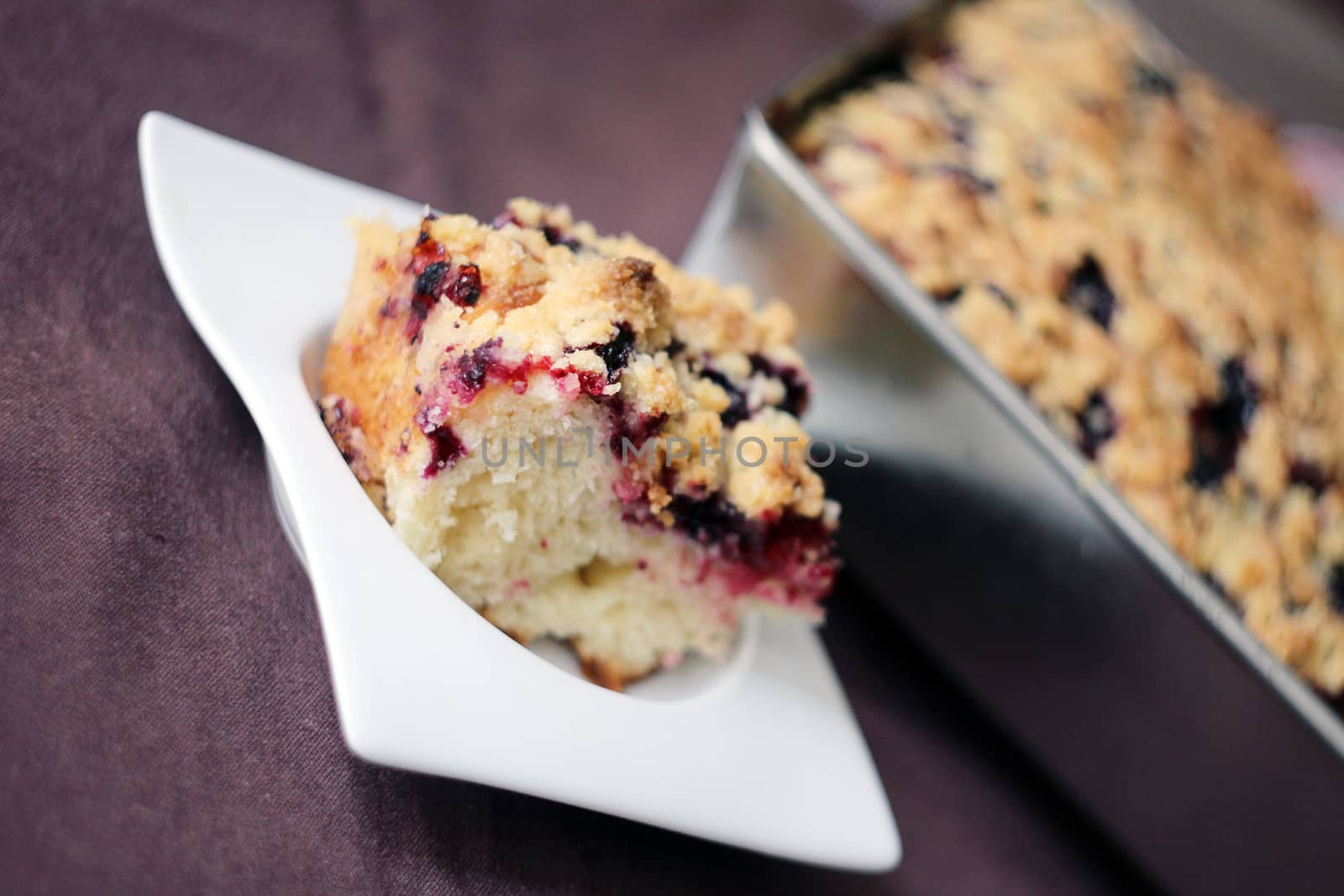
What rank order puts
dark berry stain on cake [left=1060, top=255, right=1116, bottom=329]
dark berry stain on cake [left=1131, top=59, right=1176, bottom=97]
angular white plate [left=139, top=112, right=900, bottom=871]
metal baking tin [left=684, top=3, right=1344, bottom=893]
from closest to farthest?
angular white plate [left=139, top=112, right=900, bottom=871], metal baking tin [left=684, top=3, right=1344, bottom=893], dark berry stain on cake [left=1060, top=255, right=1116, bottom=329], dark berry stain on cake [left=1131, top=59, right=1176, bottom=97]

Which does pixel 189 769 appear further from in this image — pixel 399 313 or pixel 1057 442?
pixel 1057 442

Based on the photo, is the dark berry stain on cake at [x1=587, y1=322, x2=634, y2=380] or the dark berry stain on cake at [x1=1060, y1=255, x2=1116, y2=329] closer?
the dark berry stain on cake at [x1=587, y1=322, x2=634, y2=380]

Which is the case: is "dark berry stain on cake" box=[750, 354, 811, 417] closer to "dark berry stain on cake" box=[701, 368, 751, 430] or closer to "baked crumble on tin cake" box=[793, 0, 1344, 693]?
"dark berry stain on cake" box=[701, 368, 751, 430]

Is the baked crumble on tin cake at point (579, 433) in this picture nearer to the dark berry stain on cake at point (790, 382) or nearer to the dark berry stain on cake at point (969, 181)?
the dark berry stain on cake at point (790, 382)

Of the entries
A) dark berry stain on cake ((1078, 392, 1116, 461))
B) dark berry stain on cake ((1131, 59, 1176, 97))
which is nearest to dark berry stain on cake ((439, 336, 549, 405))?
dark berry stain on cake ((1078, 392, 1116, 461))

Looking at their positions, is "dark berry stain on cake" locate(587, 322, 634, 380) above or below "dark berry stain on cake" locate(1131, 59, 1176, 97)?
below

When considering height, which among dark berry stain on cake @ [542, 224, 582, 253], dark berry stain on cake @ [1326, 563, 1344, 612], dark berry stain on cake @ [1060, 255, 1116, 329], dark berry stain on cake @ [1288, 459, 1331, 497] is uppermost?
dark berry stain on cake @ [542, 224, 582, 253]

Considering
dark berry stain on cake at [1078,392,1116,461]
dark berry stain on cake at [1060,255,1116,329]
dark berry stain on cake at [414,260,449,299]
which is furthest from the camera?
dark berry stain on cake at [1060,255,1116,329]
